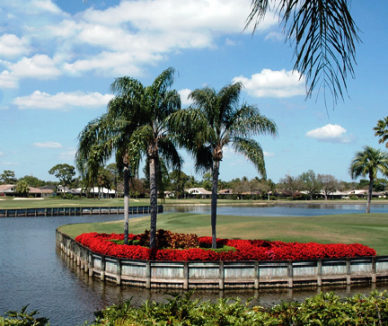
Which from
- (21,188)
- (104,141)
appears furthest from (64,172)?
(104,141)

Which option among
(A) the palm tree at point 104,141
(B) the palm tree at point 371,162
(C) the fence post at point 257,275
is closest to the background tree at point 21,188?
(B) the palm tree at point 371,162

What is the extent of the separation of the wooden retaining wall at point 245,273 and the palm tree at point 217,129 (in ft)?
13.1

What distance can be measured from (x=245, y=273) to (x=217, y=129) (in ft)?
29.9

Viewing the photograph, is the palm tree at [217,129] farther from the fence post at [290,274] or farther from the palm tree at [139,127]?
the fence post at [290,274]

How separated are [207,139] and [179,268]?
7.58 meters

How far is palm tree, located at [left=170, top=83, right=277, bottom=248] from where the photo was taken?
23.7m

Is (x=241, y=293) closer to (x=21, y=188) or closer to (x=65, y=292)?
(x=65, y=292)

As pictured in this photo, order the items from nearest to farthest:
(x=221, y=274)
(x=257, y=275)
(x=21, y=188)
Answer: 1. (x=221, y=274)
2. (x=257, y=275)
3. (x=21, y=188)

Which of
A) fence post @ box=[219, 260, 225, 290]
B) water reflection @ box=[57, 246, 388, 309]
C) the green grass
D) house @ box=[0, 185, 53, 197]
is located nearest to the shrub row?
water reflection @ box=[57, 246, 388, 309]

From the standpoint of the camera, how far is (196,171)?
26.4 metres

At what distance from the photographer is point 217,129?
83.3 ft

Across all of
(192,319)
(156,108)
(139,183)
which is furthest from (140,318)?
(139,183)

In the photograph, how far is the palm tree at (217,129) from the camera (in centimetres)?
2372

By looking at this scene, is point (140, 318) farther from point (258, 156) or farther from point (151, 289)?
point (258, 156)
